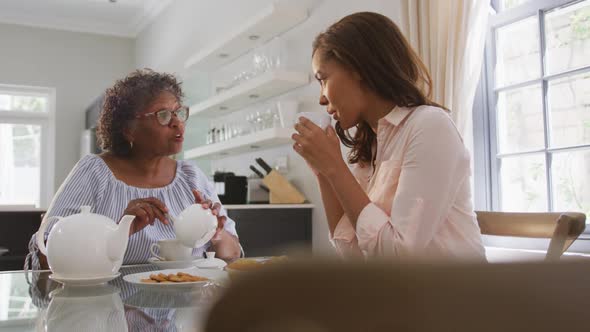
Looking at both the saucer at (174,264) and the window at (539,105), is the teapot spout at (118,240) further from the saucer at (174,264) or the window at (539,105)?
the window at (539,105)

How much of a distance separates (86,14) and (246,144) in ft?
12.4

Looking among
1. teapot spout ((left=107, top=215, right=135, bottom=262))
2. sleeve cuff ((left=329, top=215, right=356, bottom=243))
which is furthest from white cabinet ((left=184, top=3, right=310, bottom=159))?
teapot spout ((left=107, top=215, right=135, bottom=262))

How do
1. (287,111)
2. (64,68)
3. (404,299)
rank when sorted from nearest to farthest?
(404,299) → (287,111) → (64,68)

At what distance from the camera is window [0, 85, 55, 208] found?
6133mm

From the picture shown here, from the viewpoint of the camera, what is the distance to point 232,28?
418cm

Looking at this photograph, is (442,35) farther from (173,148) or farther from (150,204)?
(150,204)

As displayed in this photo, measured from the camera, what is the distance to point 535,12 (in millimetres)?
2176

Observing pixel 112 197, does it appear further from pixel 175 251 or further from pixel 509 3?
pixel 509 3

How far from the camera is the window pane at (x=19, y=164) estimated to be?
6.12 meters

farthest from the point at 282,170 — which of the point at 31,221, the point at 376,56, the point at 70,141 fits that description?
the point at 70,141

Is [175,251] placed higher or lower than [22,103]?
lower

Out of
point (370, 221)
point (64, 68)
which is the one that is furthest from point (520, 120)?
point (64, 68)

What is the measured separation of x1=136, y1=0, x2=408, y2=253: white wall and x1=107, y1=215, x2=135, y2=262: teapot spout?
0.73m

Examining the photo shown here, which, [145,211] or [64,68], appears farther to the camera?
[64,68]
